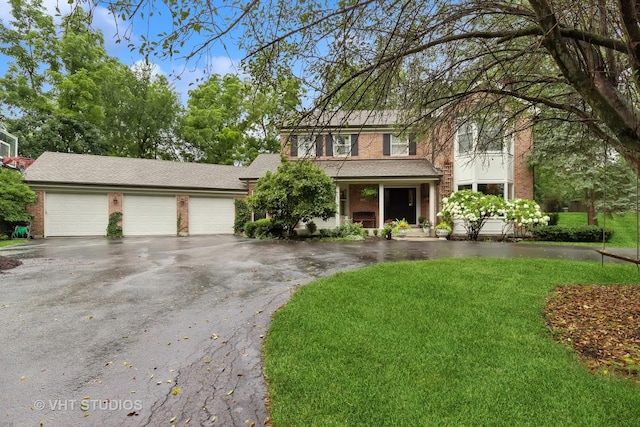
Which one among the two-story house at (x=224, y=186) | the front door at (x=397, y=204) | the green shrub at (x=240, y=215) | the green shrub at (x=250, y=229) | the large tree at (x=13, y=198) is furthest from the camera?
the green shrub at (x=240, y=215)

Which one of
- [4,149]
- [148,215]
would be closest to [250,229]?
[148,215]

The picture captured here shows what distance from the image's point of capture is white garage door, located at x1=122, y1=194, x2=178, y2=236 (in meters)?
18.3

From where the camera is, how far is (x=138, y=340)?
4062mm

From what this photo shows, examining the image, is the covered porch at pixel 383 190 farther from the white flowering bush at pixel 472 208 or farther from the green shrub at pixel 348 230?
the white flowering bush at pixel 472 208

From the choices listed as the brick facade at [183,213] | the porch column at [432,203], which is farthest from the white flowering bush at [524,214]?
the brick facade at [183,213]

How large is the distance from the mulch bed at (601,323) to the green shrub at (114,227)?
19.3m

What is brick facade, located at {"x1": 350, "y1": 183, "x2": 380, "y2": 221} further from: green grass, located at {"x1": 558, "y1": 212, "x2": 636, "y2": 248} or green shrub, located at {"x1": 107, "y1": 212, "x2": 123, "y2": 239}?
green shrub, located at {"x1": 107, "y1": 212, "x2": 123, "y2": 239}

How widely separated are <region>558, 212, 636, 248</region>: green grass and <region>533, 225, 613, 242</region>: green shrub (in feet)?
1.95

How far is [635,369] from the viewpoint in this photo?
3154 millimetres

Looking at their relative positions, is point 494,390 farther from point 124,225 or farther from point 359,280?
point 124,225

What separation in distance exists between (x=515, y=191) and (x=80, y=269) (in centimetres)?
1828

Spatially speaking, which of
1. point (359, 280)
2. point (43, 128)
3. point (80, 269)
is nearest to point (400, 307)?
point (359, 280)

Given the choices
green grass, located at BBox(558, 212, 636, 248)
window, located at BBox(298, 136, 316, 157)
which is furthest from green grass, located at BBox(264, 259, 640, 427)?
green grass, located at BBox(558, 212, 636, 248)

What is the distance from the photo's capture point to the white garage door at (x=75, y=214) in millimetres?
16750
